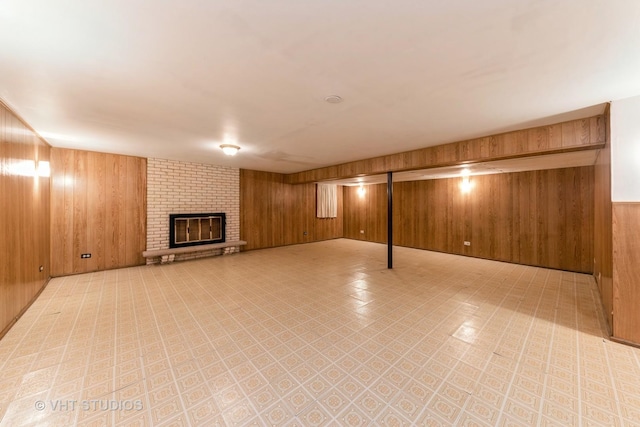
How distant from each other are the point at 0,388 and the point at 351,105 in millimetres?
3754

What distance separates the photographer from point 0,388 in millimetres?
1731

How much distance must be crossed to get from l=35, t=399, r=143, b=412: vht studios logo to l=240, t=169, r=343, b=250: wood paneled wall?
18.1 feet

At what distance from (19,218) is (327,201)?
7771mm

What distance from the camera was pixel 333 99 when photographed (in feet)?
7.94

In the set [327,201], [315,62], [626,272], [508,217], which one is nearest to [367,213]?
[327,201]

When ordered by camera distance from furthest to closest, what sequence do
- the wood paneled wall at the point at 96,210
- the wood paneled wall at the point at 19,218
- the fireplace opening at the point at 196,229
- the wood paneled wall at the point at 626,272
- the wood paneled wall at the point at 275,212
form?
the wood paneled wall at the point at 275,212
the fireplace opening at the point at 196,229
the wood paneled wall at the point at 96,210
the wood paneled wall at the point at 19,218
the wood paneled wall at the point at 626,272

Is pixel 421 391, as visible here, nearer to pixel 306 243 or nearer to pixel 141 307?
pixel 141 307

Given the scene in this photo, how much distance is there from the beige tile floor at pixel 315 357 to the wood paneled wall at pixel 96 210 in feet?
3.17

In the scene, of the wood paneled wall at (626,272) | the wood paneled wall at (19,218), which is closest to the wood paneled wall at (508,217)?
the wood paneled wall at (626,272)

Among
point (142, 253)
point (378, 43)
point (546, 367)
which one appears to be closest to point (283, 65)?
point (378, 43)

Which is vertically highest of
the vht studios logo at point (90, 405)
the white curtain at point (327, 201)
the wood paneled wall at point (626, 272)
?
the white curtain at point (327, 201)

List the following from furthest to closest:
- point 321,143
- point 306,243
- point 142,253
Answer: point 306,243 < point 142,253 < point 321,143

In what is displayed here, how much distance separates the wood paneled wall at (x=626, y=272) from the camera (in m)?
2.30

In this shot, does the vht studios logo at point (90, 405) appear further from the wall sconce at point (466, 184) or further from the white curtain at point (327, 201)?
the white curtain at point (327, 201)
